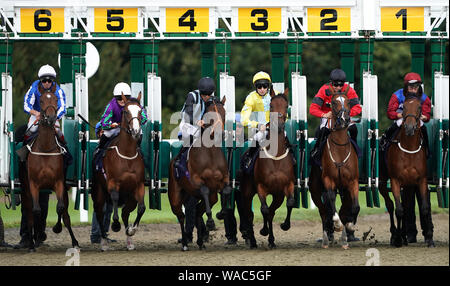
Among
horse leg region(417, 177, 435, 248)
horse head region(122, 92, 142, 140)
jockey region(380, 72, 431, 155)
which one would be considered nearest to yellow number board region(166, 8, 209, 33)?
horse head region(122, 92, 142, 140)

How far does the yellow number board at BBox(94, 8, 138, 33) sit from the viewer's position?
15.4 meters

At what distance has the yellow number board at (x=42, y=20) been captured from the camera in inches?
607

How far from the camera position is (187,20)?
15.4 metres

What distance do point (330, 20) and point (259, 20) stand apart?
3.17 ft

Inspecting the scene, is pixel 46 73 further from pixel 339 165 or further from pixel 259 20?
pixel 339 165

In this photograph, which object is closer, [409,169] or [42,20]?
[409,169]

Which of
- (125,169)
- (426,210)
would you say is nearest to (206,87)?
(125,169)

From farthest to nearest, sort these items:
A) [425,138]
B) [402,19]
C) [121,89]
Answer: [402,19] → [121,89] → [425,138]

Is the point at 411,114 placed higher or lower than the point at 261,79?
lower

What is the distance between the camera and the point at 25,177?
15.0 meters

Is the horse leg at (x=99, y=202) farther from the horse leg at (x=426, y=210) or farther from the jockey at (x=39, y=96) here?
the horse leg at (x=426, y=210)

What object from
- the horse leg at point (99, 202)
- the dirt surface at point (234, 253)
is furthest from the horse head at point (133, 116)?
the dirt surface at point (234, 253)

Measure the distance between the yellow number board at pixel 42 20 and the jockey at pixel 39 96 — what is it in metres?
0.90

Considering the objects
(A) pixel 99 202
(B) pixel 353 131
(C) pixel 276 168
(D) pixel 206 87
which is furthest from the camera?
(A) pixel 99 202
